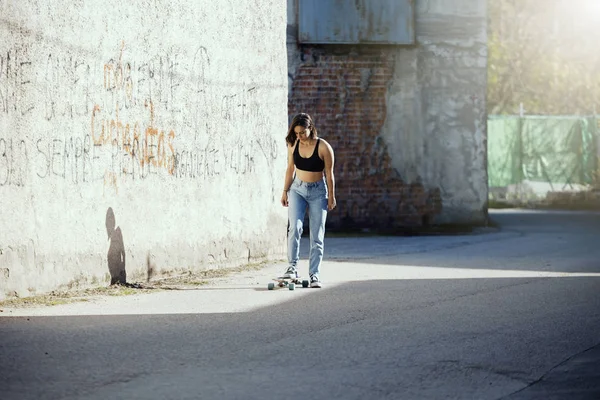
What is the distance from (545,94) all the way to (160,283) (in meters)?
32.1

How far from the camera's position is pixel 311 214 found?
37.1 ft

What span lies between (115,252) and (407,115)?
9.98m

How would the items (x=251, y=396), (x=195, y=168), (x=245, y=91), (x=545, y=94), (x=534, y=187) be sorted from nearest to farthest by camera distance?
(x=251, y=396)
(x=195, y=168)
(x=245, y=91)
(x=534, y=187)
(x=545, y=94)

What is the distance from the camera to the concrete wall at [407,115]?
1978 centimetres

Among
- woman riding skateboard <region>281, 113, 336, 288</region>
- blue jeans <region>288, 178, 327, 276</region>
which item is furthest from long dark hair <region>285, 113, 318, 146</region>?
blue jeans <region>288, 178, 327, 276</region>

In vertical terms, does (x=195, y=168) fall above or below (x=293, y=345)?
above

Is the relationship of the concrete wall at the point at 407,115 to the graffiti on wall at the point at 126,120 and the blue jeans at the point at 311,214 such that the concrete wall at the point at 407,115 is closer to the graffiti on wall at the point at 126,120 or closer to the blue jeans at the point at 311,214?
the graffiti on wall at the point at 126,120

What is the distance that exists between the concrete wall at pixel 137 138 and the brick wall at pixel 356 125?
496 cm

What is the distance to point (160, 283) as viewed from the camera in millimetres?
11578

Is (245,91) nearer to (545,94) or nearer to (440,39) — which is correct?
(440,39)

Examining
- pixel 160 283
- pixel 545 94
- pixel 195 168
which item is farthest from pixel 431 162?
pixel 545 94

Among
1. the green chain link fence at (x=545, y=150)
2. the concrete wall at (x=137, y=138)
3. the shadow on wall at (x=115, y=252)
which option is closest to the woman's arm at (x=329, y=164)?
the concrete wall at (x=137, y=138)

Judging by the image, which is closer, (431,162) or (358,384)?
(358,384)

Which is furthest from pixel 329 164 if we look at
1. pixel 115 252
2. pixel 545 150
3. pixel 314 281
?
pixel 545 150
